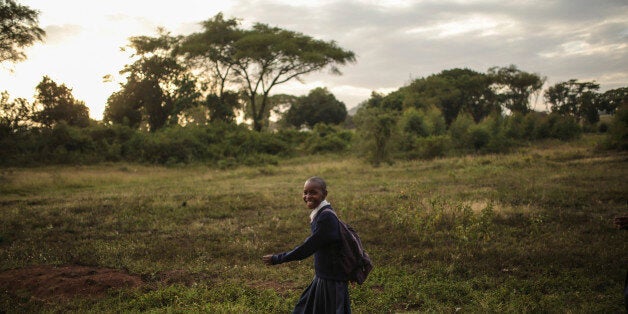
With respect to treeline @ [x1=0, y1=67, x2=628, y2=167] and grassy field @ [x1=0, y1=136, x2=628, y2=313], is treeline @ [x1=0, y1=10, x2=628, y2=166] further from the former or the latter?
grassy field @ [x1=0, y1=136, x2=628, y2=313]

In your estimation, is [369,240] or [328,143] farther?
[328,143]

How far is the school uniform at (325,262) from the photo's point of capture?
3418 mm

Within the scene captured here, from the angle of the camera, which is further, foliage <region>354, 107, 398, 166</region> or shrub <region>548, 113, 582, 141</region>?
shrub <region>548, 113, 582, 141</region>

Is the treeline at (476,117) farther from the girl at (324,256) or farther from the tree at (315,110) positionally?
the girl at (324,256)

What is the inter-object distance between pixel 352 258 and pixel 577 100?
207 ft

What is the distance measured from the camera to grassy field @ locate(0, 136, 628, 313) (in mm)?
5508

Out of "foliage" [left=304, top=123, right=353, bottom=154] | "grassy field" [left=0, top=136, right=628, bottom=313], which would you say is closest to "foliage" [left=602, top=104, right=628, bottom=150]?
"grassy field" [left=0, top=136, right=628, bottom=313]

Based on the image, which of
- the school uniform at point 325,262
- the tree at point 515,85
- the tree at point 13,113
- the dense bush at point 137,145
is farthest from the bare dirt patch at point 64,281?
the tree at point 515,85

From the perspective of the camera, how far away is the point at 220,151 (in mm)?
28922

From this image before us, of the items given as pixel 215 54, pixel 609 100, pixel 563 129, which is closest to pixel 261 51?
pixel 215 54

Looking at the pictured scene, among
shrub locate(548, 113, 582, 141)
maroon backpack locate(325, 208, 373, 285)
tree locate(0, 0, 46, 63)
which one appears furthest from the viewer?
shrub locate(548, 113, 582, 141)

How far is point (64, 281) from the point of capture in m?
6.18

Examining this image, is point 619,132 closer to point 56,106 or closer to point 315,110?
point 56,106

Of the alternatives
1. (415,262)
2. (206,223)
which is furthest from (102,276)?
(415,262)
